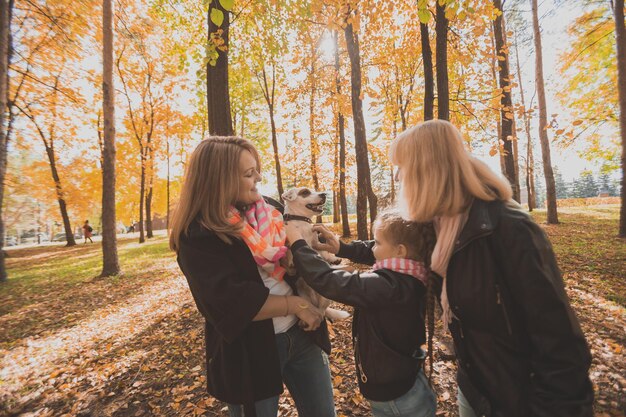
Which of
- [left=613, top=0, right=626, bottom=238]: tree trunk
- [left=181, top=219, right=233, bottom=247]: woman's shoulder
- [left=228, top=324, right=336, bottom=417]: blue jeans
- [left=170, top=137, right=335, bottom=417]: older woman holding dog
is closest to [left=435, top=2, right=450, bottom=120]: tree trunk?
[left=170, top=137, right=335, bottom=417]: older woman holding dog

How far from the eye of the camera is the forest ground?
3.88m

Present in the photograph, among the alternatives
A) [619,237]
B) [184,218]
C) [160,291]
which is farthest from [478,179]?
[619,237]

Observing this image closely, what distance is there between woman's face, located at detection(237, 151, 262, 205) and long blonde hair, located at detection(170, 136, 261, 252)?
1.8 inches

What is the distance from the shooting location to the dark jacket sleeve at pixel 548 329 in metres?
1.30

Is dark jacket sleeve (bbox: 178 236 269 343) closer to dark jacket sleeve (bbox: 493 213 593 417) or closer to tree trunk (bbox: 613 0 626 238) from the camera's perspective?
dark jacket sleeve (bbox: 493 213 593 417)

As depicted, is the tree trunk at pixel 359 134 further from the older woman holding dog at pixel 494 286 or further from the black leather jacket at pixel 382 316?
the older woman holding dog at pixel 494 286

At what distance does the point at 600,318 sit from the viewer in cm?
502

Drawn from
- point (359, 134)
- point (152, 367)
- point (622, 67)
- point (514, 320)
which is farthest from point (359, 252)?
point (622, 67)

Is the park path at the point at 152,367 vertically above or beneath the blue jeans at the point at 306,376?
beneath

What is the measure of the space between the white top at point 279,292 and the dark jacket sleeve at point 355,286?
31cm

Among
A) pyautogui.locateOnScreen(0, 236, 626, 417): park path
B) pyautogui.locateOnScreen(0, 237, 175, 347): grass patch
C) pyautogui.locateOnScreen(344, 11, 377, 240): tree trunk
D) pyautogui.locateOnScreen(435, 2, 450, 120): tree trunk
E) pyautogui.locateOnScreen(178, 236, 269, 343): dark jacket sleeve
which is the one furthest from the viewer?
pyautogui.locateOnScreen(344, 11, 377, 240): tree trunk

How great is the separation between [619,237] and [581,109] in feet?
24.6

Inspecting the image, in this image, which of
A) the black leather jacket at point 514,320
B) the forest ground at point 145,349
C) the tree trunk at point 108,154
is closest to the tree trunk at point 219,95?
the forest ground at point 145,349

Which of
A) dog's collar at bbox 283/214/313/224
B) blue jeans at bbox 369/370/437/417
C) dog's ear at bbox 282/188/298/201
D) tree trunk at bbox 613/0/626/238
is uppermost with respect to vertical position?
tree trunk at bbox 613/0/626/238
